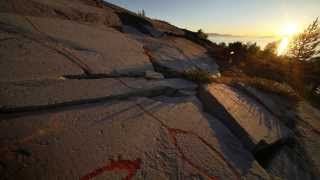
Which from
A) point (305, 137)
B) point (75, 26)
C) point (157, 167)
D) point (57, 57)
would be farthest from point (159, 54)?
point (157, 167)

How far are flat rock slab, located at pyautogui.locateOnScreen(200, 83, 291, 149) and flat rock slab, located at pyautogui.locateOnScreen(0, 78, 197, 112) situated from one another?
0.64 m

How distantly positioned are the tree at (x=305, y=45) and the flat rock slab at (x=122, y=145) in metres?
6.62

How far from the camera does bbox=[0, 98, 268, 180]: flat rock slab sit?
1950 millimetres

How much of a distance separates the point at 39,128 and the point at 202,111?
2.05m

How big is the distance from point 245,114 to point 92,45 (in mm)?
2585

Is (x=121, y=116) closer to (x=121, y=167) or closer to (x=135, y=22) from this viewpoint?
(x=121, y=167)

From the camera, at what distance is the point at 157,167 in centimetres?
230

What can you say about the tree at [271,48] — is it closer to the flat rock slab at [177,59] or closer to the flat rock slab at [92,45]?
the flat rock slab at [177,59]

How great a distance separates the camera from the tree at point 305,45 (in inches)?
337

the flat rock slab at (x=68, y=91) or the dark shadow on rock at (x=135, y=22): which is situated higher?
the dark shadow on rock at (x=135, y=22)

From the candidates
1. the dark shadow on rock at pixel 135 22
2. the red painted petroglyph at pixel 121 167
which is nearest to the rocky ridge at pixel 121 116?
the red painted petroglyph at pixel 121 167

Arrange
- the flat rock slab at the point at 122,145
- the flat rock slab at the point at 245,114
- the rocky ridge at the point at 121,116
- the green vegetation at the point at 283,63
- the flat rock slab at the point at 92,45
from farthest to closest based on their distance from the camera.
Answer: the green vegetation at the point at 283,63, the flat rock slab at the point at 92,45, the flat rock slab at the point at 245,114, the rocky ridge at the point at 121,116, the flat rock slab at the point at 122,145

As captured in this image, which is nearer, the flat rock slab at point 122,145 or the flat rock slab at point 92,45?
A: the flat rock slab at point 122,145

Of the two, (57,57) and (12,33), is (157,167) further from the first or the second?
(12,33)
